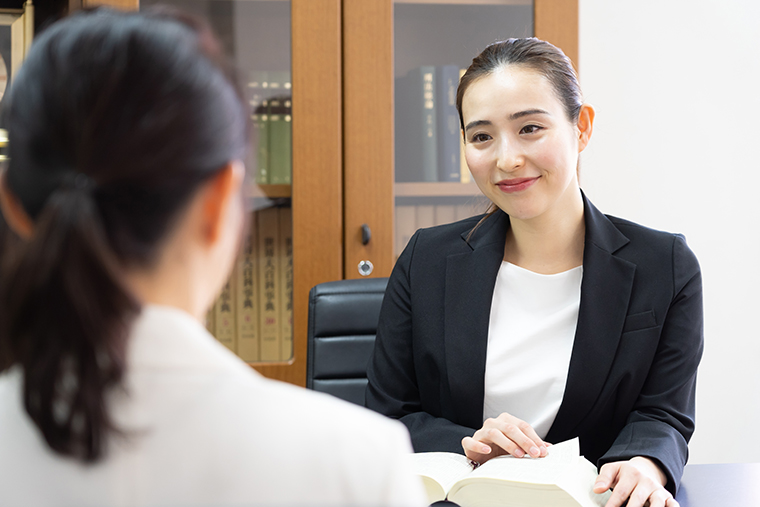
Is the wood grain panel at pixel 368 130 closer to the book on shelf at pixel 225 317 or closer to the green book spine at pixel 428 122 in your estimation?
the green book spine at pixel 428 122

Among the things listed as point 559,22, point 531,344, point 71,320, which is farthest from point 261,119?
point 71,320

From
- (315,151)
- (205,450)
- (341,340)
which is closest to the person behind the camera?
(205,450)

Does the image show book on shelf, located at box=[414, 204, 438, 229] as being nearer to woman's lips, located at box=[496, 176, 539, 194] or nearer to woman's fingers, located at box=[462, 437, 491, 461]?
woman's lips, located at box=[496, 176, 539, 194]

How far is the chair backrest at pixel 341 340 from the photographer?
1588 mm

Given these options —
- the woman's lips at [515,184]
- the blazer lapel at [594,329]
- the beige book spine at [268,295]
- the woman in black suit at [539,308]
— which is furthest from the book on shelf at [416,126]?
the blazer lapel at [594,329]

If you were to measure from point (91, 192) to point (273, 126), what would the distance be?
A: 1.52 meters

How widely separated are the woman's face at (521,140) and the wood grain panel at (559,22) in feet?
2.59

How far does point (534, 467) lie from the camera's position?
89 centimetres

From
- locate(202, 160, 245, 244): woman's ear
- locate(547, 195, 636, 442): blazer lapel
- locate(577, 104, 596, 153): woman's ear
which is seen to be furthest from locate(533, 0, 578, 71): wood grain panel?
locate(202, 160, 245, 244): woman's ear

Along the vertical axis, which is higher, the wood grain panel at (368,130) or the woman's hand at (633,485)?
the wood grain panel at (368,130)

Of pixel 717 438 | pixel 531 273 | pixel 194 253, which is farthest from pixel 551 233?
pixel 717 438

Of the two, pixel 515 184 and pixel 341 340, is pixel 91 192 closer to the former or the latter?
pixel 515 184

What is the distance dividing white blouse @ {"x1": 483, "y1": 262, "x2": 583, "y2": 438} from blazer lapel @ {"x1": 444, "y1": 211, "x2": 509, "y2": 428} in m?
0.03

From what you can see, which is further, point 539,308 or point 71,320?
point 539,308
